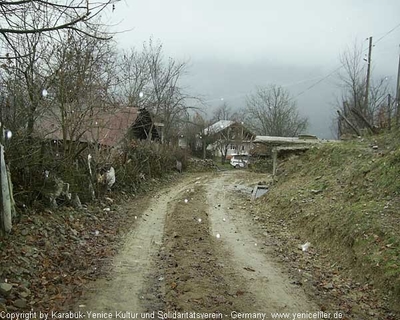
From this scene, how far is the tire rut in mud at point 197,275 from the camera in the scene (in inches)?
194

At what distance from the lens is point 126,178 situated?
17.1 meters

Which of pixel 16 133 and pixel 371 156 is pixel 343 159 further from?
pixel 16 133

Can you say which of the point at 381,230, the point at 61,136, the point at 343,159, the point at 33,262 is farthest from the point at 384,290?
the point at 61,136

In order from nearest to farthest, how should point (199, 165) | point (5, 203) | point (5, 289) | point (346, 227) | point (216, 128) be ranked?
point (5, 289)
point (5, 203)
point (346, 227)
point (199, 165)
point (216, 128)

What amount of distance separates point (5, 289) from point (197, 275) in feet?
8.95

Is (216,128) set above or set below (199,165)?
above

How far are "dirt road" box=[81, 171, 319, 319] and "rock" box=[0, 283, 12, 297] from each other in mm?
969

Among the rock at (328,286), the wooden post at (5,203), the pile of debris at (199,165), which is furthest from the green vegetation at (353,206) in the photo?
the pile of debris at (199,165)

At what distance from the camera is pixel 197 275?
601cm

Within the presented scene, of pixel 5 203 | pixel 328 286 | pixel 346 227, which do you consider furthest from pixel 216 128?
pixel 328 286

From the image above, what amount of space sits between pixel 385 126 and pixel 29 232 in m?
16.2

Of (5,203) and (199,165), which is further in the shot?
(199,165)

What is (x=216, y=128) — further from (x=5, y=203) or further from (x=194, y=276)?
(x=194, y=276)

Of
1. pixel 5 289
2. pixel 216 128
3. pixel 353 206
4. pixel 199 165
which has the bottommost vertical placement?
pixel 199 165
